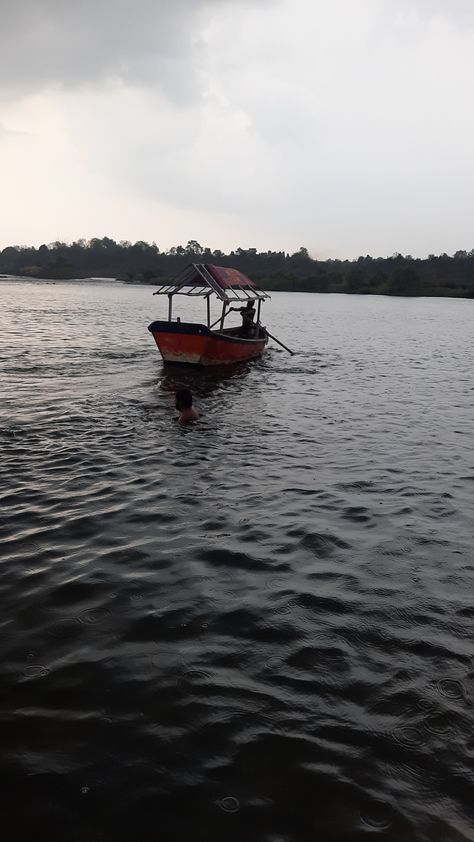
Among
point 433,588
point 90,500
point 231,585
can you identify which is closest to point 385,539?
point 433,588

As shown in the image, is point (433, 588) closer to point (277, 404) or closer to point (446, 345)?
point (277, 404)

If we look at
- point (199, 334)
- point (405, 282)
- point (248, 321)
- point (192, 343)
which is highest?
point (405, 282)

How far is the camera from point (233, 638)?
507cm

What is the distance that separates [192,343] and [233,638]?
16.6 meters

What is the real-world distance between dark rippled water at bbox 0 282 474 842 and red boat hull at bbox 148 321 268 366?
8947mm

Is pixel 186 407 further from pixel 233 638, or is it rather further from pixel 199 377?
pixel 233 638

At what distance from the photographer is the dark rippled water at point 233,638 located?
11.3ft

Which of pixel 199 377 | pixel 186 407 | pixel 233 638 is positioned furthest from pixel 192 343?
pixel 233 638

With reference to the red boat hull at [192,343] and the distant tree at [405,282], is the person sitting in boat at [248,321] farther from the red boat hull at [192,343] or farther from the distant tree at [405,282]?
the distant tree at [405,282]

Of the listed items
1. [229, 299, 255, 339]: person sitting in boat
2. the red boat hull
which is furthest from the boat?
[229, 299, 255, 339]: person sitting in boat

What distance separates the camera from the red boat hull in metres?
20.5

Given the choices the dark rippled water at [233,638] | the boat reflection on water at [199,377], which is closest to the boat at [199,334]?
the boat reflection on water at [199,377]

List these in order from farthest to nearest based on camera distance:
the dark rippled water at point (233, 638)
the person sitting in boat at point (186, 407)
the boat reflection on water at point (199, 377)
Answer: the boat reflection on water at point (199, 377) → the person sitting in boat at point (186, 407) → the dark rippled water at point (233, 638)

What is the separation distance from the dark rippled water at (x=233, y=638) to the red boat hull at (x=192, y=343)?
8947 mm
